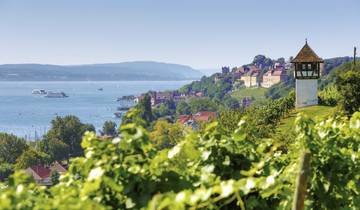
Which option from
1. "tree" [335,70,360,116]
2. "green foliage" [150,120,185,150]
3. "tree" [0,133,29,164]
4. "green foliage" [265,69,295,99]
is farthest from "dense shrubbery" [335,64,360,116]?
"green foliage" [265,69,295,99]

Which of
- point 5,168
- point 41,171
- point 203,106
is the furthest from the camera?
point 203,106

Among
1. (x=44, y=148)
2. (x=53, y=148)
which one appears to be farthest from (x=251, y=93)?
(x=44, y=148)

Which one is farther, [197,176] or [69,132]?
[69,132]

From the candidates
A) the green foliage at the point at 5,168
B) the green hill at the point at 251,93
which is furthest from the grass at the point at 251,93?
the green foliage at the point at 5,168

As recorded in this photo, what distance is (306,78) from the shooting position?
115 feet

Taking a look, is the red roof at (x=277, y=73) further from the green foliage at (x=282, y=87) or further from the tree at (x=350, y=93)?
the tree at (x=350, y=93)

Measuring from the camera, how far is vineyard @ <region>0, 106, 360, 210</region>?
2238 mm

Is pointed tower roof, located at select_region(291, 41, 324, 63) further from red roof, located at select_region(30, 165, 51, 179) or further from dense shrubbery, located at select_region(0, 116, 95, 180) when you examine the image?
dense shrubbery, located at select_region(0, 116, 95, 180)

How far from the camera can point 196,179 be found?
293 centimetres

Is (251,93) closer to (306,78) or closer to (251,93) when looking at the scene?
(251,93)

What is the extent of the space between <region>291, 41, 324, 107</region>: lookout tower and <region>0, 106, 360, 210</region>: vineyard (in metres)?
31.8

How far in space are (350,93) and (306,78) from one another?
298 inches

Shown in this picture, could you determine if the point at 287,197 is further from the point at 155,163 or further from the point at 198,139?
the point at 155,163

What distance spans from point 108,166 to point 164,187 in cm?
33
